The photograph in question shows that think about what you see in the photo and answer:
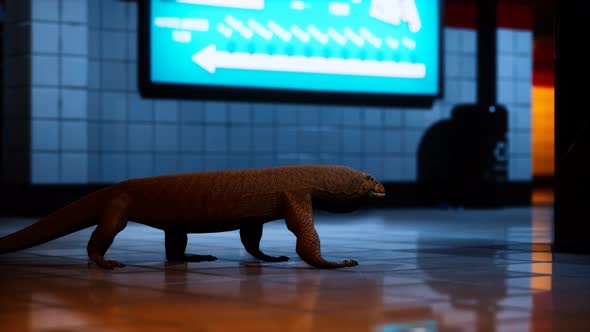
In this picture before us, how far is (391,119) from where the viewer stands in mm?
12867

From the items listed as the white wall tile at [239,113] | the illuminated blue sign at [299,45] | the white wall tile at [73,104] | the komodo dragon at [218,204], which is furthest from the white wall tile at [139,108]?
the komodo dragon at [218,204]

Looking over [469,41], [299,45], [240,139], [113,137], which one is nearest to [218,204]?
[113,137]

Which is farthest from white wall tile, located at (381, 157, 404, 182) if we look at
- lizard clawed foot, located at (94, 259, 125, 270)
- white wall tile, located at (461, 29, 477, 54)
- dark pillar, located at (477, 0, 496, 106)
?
lizard clawed foot, located at (94, 259, 125, 270)

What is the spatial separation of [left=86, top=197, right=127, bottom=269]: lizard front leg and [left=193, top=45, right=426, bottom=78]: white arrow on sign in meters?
6.22

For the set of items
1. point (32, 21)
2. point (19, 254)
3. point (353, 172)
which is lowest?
point (19, 254)

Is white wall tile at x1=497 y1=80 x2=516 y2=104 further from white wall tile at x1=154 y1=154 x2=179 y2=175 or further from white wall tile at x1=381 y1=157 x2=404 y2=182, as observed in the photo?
white wall tile at x1=154 y1=154 x2=179 y2=175

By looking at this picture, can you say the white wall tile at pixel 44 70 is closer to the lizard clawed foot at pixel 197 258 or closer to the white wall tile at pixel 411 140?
the white wall tile at pixel 411 140

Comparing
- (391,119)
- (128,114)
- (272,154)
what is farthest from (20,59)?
(391,119)

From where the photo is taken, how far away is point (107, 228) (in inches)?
203

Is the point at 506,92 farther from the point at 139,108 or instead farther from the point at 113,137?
the point at 113,137

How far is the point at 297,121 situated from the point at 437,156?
7.16 feet

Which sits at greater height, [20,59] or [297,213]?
[20,59]

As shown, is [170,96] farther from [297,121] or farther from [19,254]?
[19,254]

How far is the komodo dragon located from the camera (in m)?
5.03
